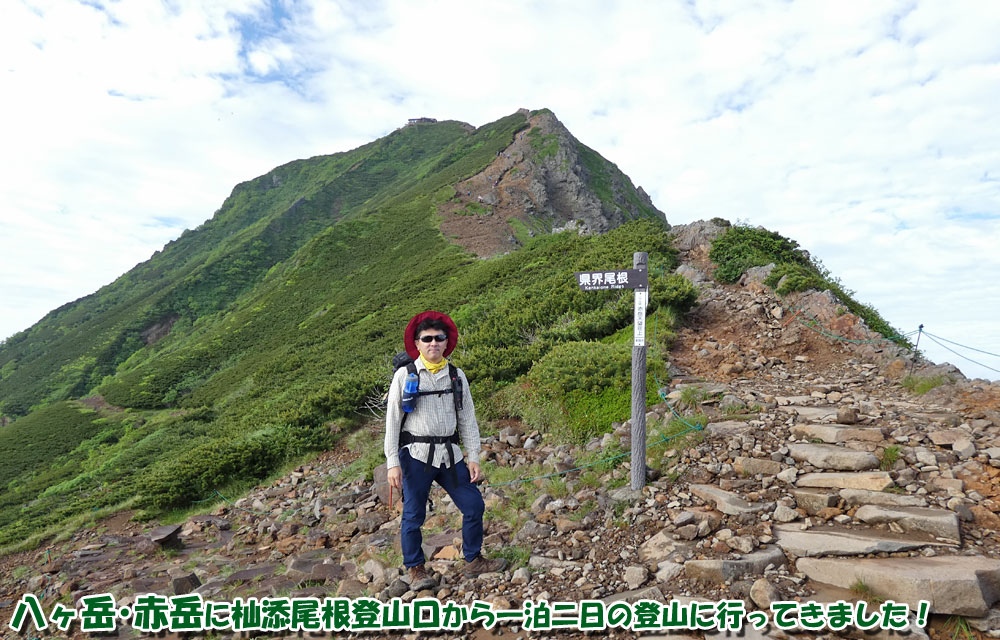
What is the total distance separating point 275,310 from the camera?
33469 mm

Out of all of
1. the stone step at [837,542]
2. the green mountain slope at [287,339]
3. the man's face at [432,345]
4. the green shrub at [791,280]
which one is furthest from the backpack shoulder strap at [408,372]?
the green shrub at [791,280]

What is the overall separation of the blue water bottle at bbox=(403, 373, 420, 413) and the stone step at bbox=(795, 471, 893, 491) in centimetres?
400

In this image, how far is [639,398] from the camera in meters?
5.53

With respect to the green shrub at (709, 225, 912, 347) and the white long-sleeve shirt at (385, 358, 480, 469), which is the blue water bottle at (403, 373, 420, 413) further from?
the green shrub at (709, 225, 912, 347)

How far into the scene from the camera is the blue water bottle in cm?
431

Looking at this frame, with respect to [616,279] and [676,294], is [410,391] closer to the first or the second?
[616,279]

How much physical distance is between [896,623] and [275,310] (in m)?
35.5

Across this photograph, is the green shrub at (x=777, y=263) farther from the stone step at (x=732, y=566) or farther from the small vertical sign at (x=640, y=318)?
the stone step at (x=732, y=566)

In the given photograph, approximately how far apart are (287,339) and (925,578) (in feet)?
94.2

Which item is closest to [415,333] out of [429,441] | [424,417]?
[424,417]

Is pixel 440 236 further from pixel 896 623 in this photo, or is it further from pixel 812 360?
pixel 896 623

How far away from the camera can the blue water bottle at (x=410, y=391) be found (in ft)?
14.1

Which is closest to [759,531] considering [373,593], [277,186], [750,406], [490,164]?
[750,406]

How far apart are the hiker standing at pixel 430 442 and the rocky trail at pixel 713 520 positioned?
0.99 ft
